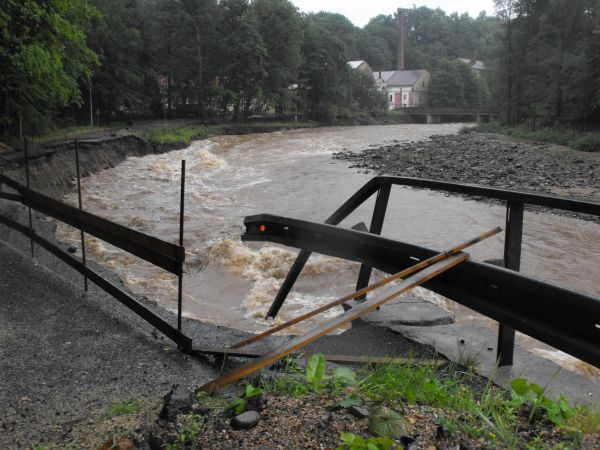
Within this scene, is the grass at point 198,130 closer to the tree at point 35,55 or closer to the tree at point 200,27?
the tree at point 200,27

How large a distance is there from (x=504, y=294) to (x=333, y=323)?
859 millimetres

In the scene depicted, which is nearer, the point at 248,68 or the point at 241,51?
the point at 241,51

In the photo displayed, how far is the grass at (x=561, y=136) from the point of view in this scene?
1400 inches

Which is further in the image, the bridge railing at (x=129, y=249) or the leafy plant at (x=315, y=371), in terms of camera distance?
the bridge railing at (x=129, y=249)

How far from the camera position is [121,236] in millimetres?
4961

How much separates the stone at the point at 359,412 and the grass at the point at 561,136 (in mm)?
37743

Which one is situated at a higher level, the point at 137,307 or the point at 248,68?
the point at 248,68

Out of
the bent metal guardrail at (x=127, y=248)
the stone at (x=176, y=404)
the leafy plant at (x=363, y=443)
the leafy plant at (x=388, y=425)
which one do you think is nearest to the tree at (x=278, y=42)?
the bent metal guardrail at (x=127, y=248)

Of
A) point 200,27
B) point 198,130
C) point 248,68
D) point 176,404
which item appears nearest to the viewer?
point 176,404

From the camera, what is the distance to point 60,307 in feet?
17.8

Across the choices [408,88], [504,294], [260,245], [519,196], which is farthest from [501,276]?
[408,88]

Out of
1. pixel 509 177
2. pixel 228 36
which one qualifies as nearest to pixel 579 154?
pixel 509 177

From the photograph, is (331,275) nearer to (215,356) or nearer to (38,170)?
Result: (215,356)

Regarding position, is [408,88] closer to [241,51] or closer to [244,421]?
[241,51]
